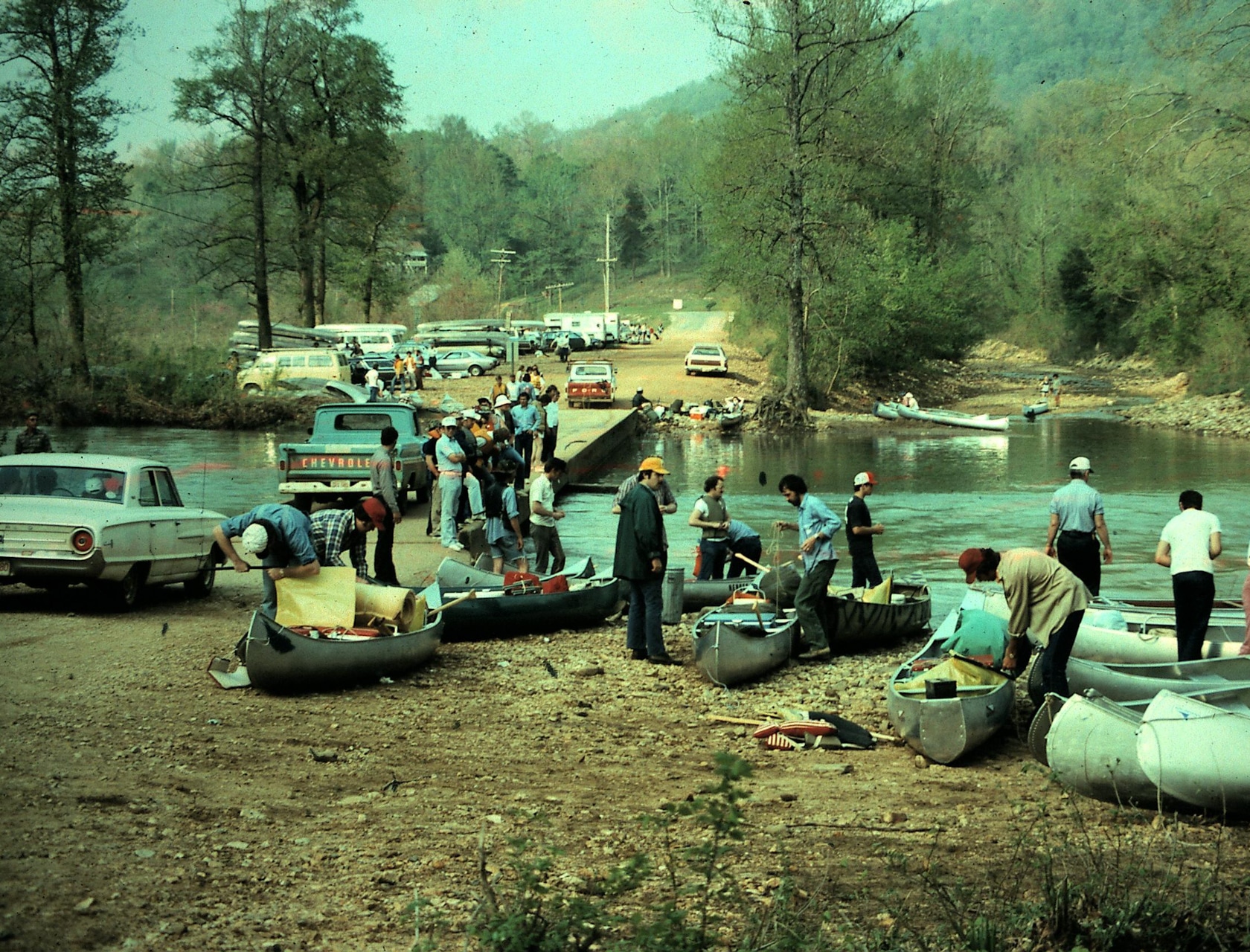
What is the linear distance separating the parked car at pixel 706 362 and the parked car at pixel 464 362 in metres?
9.79

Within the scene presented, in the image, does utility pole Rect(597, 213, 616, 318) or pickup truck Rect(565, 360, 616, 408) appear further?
utility pole Rect(597, 213, 616, 318)

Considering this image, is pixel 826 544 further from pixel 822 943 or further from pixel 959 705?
pixel 822 943

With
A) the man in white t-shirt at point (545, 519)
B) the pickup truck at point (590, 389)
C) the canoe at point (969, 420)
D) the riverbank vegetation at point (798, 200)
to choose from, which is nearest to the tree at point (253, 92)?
the riverbank vegetation at point (798, 200)

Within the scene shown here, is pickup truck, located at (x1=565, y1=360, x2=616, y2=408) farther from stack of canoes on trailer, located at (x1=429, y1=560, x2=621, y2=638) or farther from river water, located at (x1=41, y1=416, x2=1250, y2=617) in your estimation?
stack of canoes on trailer, located at (x1=429, y1=560, x2=621, y2=638)

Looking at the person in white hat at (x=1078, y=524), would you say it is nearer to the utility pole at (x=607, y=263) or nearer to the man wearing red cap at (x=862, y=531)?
the man wearing red cap at (x=862, y=531)

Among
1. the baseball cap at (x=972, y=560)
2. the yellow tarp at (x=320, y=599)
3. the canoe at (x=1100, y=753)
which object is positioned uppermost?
the baseball cap at (x=972, y=560)

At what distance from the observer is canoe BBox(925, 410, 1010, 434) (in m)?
50.1

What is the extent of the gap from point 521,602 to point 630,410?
109 feet

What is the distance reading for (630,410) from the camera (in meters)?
47.3

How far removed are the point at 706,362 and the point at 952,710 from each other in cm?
5358

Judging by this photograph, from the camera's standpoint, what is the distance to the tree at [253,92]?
174ft

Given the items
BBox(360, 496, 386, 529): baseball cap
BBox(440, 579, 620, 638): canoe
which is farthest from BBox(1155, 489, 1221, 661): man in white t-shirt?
BBox(360, 496, 386, 529): baseball cap

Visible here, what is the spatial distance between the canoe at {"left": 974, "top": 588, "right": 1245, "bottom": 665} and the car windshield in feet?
30.5

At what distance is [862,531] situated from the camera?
15.3 m
